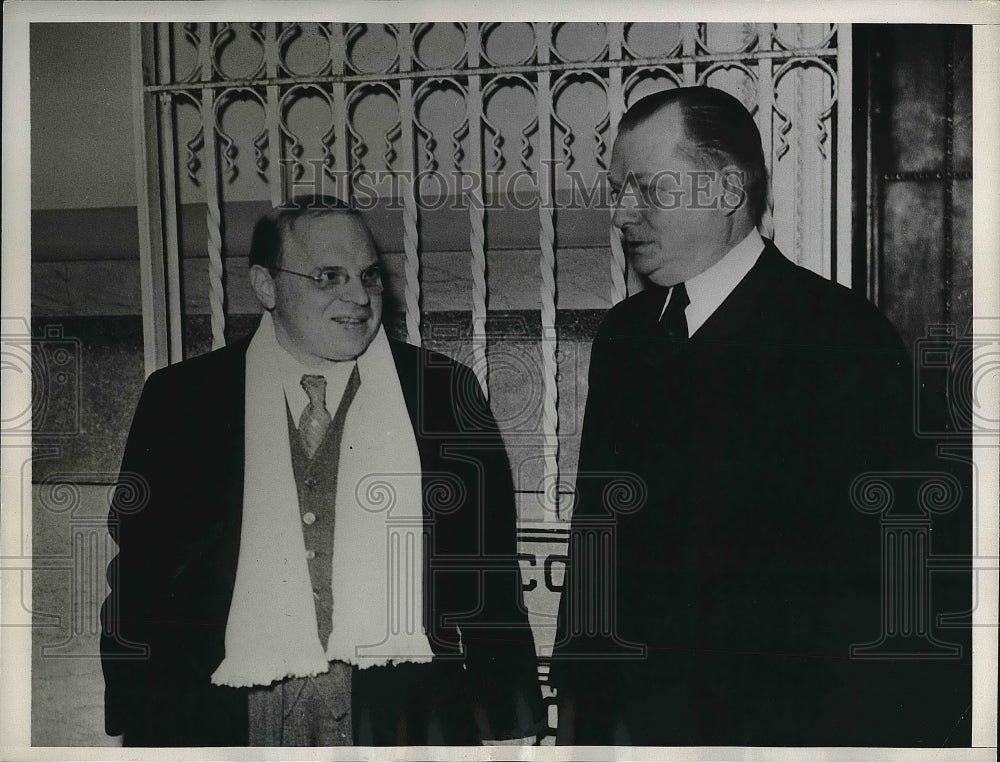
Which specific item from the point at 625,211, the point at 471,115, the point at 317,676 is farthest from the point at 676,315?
the point at 317,676

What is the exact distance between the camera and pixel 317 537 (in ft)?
8.20

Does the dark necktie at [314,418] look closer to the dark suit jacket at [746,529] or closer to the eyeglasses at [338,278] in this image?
the eyeglasses at [338,278]

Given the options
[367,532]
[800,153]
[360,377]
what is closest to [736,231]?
[800,153]

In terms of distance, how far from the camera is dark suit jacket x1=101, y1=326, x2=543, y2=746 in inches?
98.2

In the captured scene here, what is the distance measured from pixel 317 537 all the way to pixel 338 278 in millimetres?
736

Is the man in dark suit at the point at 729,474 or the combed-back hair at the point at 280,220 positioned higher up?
the combed-back hair at the point at 280,220

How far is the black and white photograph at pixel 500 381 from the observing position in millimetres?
2447

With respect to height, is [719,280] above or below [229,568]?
above

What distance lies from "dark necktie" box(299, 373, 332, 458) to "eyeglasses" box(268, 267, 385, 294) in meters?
0.26

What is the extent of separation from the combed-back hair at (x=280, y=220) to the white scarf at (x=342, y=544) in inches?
6.9

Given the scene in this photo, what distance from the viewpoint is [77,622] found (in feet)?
8.31

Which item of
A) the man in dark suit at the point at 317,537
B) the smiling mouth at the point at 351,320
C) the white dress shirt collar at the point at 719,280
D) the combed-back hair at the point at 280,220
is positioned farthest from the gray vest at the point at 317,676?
the white dress shirt collar at the point at 719,280

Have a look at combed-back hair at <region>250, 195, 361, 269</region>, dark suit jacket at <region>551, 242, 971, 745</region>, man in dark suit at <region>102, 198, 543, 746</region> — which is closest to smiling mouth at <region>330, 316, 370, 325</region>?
man in dark suit at <region>102, 198, 543, 746</region>

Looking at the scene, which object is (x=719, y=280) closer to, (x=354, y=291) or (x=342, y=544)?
(x=354, y=291)
